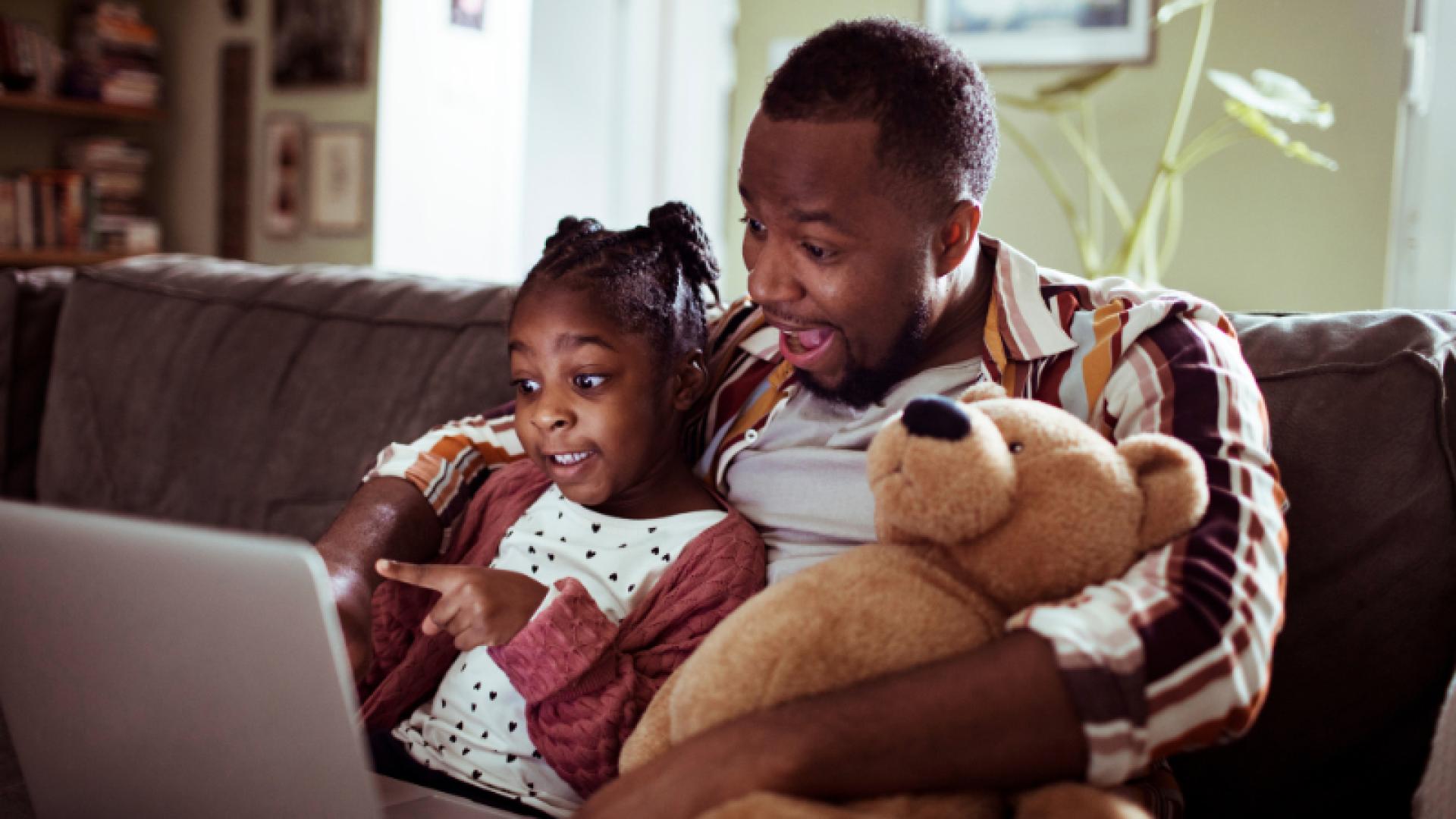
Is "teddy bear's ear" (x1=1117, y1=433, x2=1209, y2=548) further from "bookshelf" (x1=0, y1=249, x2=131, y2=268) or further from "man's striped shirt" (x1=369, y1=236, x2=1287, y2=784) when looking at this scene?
"bookshelf" (x1=0, y1=249, x2=131, y2=268)

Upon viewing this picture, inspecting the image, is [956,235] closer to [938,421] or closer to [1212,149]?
[938,421]

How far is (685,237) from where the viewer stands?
1.38 meters

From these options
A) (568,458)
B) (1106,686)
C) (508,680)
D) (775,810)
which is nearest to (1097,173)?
(568,458)

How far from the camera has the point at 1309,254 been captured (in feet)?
9.96

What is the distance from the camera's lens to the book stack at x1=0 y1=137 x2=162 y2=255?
4.20 meters

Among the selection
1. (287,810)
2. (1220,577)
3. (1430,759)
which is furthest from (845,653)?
(1430,759)

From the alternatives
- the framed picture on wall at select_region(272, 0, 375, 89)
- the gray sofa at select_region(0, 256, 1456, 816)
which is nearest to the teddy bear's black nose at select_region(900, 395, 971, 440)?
the gray sofa at select_region(0, 256, 1456, 816)

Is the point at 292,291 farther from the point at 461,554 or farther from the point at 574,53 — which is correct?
the point at 574,53

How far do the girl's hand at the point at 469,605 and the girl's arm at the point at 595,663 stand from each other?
0.02 m

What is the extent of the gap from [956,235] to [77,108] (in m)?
4.06

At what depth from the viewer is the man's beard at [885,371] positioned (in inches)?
48.1

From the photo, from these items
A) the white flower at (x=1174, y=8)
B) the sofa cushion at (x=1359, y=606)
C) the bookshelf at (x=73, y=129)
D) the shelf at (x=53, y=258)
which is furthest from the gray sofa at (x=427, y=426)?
the bookshelf at (x=73, y=129)

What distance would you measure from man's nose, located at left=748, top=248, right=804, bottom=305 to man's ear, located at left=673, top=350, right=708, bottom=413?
0.60 ft

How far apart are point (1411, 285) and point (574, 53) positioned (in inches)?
104
